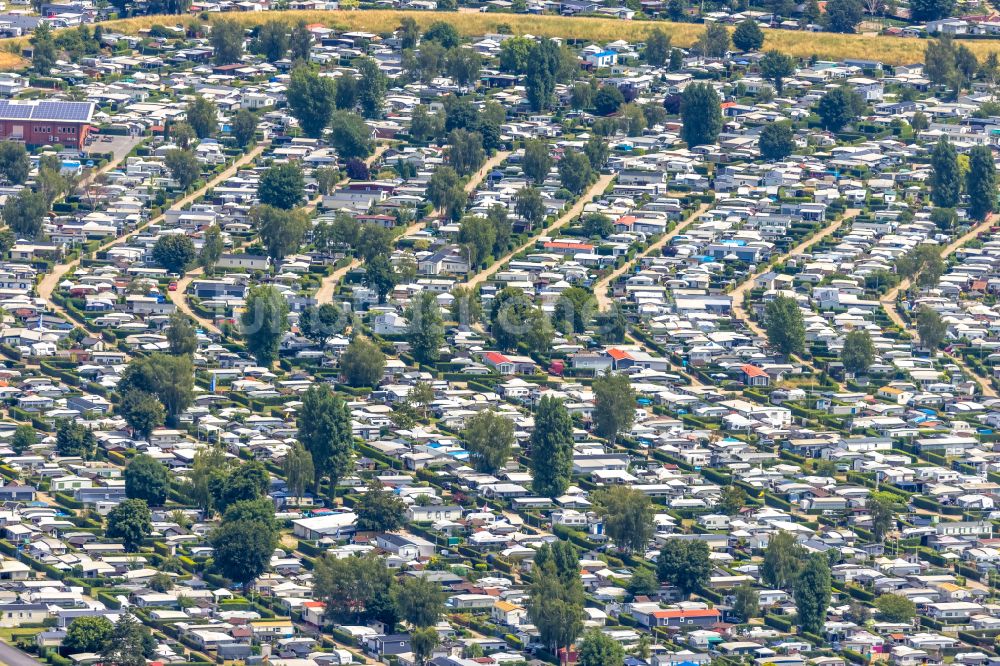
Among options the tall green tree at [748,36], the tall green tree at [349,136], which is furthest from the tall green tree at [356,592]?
the tall green tree at [748,36]

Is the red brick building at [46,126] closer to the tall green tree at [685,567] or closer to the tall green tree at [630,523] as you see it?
the tall green tree at [630,523]

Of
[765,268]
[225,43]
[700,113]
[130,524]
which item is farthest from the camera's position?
[225,43]

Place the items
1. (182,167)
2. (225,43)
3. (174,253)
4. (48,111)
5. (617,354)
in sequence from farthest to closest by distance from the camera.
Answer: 1. (225,43)
2. (48,111)
3. (182,167)
4. (174,253)
5. (617,354)

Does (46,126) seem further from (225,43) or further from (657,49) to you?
(657,49)

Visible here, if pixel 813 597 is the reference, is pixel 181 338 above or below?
above

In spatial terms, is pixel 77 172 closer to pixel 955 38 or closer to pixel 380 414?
pixel 380 414

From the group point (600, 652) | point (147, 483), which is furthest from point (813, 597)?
point (147, 483)

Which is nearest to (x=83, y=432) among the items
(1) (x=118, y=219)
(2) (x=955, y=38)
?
(1) (x=118, y=219)

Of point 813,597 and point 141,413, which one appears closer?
point 813,597

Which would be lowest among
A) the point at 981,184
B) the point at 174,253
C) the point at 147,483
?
the point at 147,483
